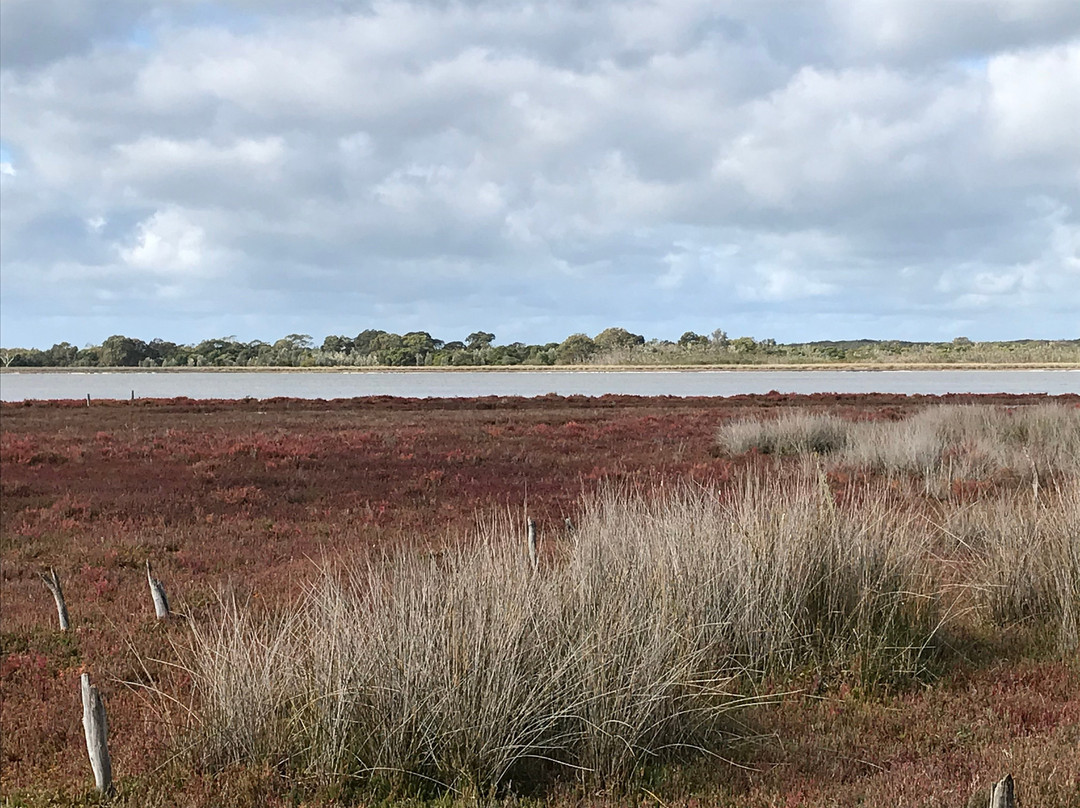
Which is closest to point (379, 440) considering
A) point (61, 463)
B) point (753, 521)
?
point (61, 463)

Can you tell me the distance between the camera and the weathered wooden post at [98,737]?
A: 5.65 meters

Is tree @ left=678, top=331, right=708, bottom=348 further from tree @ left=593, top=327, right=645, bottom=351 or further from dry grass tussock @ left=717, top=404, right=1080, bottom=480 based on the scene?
dry grass tussock @ left=717, top=404, right=1080, bottom=480

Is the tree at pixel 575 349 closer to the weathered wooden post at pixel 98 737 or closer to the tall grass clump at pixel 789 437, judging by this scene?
the tall grass clump at pixel 789 437

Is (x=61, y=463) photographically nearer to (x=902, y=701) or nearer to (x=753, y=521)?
(x=753, y=521)

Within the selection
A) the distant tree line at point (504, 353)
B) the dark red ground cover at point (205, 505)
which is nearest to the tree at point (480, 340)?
the distant tree line at point (504, 353)

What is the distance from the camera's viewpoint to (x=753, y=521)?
8156 millimetres

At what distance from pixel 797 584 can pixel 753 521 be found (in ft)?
2.43

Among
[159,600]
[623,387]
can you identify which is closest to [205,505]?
[159,600]

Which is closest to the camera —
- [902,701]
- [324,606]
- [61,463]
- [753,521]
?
[324,606]

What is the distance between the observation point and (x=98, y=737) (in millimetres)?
5715

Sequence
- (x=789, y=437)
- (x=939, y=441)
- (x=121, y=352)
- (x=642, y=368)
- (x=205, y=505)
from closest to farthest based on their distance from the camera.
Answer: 1. (x=205, y=505)
2. (x=939, y=441)
3. (x=789, y=437)
4. (x=642, y=368)
5. (x=121, y=352)

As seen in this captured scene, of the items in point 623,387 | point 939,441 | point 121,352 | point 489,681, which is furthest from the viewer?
point 121,352

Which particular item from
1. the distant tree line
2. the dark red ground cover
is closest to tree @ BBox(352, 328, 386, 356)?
the distant tree line

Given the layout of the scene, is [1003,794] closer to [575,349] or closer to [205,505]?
[205,505]
